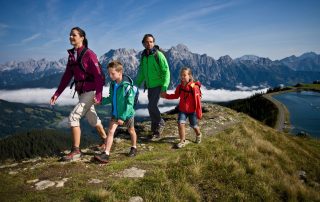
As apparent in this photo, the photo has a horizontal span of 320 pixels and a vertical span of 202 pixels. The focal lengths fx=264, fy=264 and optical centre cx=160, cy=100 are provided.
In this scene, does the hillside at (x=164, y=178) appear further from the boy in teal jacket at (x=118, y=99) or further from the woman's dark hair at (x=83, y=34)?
the woman's dark hair at (x=83, y=34)

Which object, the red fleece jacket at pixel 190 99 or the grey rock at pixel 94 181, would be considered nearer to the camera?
the grey rock at pixel 94 181

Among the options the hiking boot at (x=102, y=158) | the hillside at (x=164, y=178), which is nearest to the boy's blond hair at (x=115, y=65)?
the hiking boot at (x=102, y=158)

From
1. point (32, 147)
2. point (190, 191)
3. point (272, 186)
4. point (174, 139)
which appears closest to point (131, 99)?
point (190, 191)

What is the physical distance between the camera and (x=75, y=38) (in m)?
8.98

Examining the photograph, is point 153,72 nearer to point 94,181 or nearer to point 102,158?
point 102,158

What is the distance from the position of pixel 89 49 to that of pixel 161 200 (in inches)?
223

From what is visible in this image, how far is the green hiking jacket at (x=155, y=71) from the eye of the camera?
11586 mm

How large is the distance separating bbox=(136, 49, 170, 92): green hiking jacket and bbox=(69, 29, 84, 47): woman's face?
11.4ft

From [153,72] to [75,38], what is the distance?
3973 mm

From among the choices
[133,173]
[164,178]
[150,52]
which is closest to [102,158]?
[133,173]

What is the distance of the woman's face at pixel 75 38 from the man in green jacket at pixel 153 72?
315 centimetres

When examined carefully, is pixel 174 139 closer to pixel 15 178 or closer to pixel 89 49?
pixel 89 49

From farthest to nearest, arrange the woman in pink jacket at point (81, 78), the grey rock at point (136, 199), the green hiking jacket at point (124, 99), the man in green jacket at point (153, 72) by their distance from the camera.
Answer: the man in green jacket at point (153, 72) < the green hiking jacket at point (124, 99) < the woman in pink jacket at point (81, 78) < the grey rock at point (136, 199)

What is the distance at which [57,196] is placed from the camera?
6617 millimetres
